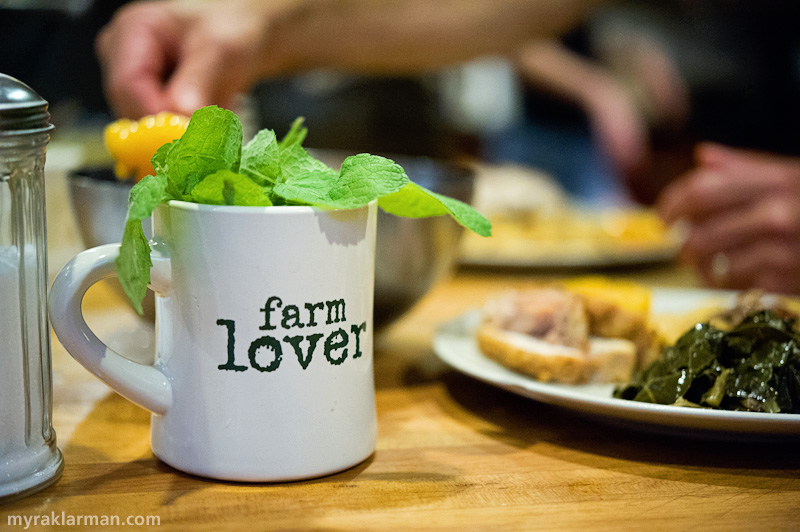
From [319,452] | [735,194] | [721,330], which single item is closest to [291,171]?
[319,452]

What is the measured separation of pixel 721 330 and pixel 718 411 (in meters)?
0.17

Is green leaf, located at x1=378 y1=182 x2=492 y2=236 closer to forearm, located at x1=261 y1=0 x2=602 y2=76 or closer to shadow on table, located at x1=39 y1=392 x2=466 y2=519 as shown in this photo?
shadow on table, located at x1=39 y1=392 x2=466 y2=519

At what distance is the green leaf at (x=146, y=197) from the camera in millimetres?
567

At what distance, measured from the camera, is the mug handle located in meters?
0.63

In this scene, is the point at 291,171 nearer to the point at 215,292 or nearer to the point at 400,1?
the point at 215,292

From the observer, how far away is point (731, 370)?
0.81 metres

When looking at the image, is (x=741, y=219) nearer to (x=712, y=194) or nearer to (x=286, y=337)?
(x=712, y=194)

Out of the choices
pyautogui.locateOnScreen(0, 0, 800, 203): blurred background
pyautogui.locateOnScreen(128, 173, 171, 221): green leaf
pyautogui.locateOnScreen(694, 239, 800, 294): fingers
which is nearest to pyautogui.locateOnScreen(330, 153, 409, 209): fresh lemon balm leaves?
pyautogui.locateOnScreen(128, 173, 171, 221): green leaf

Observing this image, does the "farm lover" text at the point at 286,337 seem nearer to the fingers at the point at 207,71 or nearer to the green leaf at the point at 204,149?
the green leaf at the point at 204,149

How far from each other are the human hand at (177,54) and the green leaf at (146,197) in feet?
1.34

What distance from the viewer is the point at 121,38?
1129mm

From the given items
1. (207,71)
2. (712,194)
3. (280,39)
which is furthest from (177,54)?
(712,194)

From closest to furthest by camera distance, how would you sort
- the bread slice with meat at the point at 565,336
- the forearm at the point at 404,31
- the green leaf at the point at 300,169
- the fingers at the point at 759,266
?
the green leaf at the point at 300,169 < the bread slice with meat at the point at 565,336 < the fingers at the point at 759,266 < the forearm at the point at 404,31

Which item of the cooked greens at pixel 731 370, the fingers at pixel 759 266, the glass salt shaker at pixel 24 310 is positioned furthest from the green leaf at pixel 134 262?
the fingers at pixel 759 266
